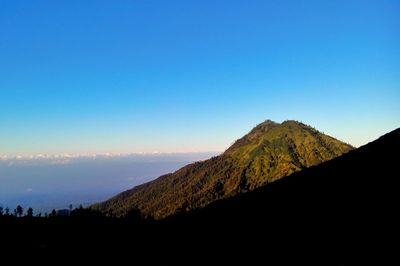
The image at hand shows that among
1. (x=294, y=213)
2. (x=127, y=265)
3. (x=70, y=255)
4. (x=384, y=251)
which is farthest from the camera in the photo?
(x=70, y=255)

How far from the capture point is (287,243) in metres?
41.9

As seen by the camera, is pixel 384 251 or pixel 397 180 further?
pixel 397 180

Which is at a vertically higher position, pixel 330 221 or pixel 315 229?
pixel 330 221

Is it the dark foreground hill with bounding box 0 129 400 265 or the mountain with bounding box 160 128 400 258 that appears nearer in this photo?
the mountain with bounding box 160 128 400 258

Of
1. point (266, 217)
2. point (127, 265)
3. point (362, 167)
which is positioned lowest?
point (127, 265)

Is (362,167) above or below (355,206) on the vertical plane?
above

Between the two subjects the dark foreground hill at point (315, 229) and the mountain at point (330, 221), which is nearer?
the mountain at point (330, 221)

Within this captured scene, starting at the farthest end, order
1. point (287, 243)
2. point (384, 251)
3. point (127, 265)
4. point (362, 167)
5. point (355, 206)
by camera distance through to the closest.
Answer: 1. point (362, 167)
2. point (127, 265)
3. point (355, 206)
4. point (287, 243)
5. point (384, 251)

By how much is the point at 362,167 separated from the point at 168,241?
38546mm

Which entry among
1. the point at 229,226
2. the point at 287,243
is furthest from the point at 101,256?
the point at 287,243

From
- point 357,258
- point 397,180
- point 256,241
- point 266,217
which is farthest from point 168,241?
point 357,258

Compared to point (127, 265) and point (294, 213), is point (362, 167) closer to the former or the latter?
point (294, 213)

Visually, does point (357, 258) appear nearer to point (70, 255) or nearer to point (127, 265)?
point (127, 265)

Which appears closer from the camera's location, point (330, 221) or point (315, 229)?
point (330, 221)
